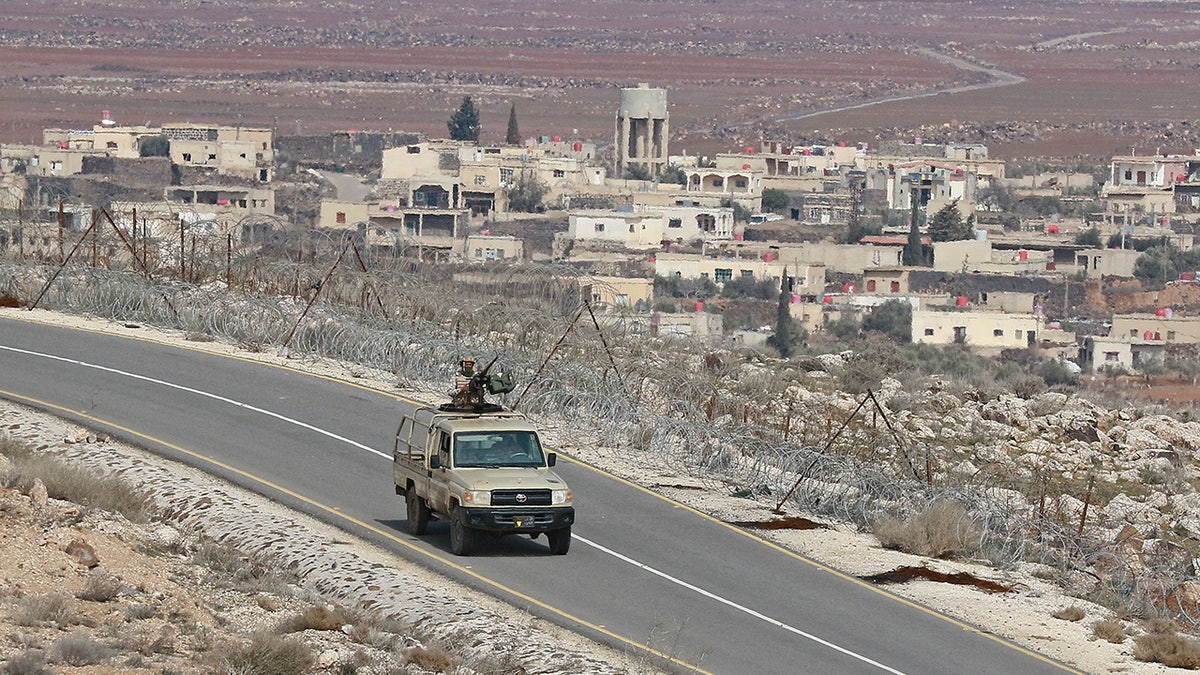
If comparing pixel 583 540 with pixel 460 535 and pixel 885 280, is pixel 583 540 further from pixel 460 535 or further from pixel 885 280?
pixel 885 280

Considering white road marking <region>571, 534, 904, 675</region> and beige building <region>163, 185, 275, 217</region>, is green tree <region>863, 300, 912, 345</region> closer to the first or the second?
beige building <region>163, 185, 275, 217</region>

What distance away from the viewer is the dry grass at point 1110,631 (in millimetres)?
21514

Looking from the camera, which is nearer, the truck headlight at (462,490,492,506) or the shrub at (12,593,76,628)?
the shrub at (12,593,76,628)

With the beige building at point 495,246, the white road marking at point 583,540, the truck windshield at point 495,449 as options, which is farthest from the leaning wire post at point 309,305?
the beige building at point 495,246

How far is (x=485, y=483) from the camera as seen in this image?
22.3m

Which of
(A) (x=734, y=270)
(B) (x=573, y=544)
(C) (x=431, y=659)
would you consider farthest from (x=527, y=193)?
(C) (x=431, y=659)

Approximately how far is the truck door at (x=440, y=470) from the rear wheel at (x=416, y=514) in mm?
429

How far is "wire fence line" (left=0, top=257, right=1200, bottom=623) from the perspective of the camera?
84.6 feet

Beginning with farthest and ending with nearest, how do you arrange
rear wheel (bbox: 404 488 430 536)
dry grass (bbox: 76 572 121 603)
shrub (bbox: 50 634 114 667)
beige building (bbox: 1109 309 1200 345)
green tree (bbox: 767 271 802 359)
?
beige building (bbox: 1109 309 1200 345)
green tree (bbox: 767 271 802 359)
rear wheel (bbox: 404 488 430 536)
dry grass (bbox: 76 572 121 603)
shrub (bbox: 50 634 114 667)

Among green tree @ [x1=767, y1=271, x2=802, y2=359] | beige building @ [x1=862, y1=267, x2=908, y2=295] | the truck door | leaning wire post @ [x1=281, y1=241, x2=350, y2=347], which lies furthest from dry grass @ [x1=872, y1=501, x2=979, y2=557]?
beige building @ [x1=862, y1=267, x2=908, y2=295]

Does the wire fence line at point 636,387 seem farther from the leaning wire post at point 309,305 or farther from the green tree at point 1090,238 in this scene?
the green tree at point 1090,238

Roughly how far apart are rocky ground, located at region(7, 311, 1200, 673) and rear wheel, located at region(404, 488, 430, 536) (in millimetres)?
810

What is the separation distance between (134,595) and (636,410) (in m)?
12.5

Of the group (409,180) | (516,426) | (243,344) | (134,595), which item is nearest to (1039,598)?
(516,426)
